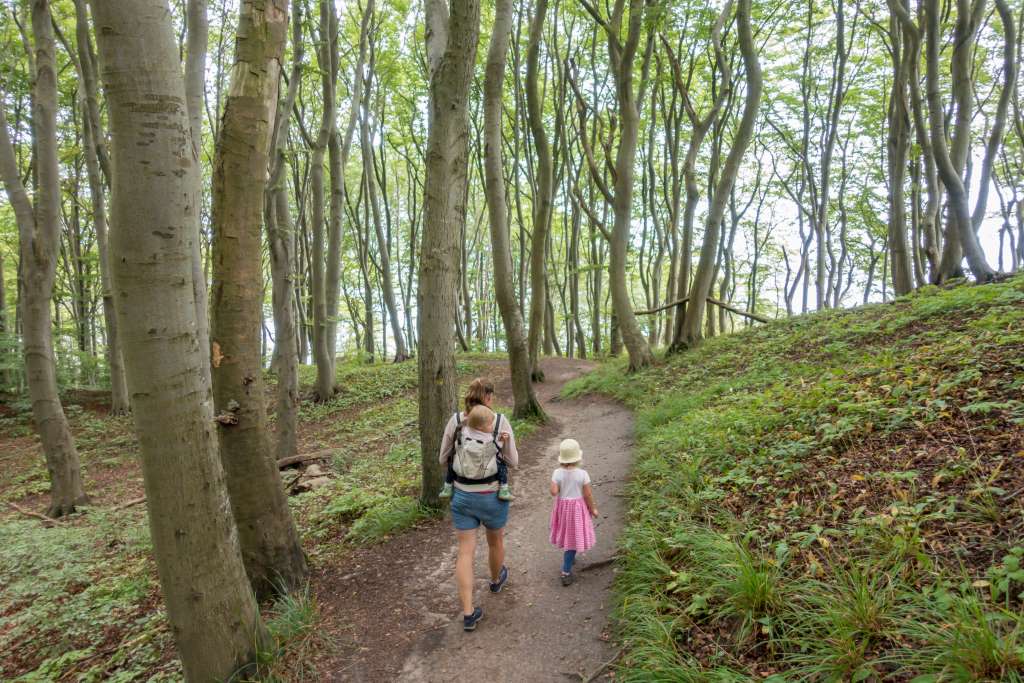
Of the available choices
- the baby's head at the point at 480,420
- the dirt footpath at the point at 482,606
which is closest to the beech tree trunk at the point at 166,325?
the dirt footpath at the point at 482,606

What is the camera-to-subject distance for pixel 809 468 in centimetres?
395

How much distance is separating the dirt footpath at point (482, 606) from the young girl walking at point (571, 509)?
0.83 feet

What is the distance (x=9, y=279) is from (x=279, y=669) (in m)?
35.5

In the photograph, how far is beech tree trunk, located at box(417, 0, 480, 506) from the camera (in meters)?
5.48

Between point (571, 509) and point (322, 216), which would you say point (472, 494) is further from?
point (322, 216)

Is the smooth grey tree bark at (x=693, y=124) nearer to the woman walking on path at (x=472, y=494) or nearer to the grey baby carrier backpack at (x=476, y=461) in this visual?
the woman walking on path at (x=472, y=494)

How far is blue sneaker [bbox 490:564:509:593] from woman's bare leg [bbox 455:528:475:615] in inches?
14.7

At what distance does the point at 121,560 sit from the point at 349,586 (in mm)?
3059

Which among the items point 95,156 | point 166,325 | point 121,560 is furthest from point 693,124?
point 95,156

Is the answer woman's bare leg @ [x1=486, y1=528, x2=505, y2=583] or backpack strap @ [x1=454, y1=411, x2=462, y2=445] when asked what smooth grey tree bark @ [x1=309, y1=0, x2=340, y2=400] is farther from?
woman's bare leg @ [x1=486, y1=528, x2=505, y2=583]

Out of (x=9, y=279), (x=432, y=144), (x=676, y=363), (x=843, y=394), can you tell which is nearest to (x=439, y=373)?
(x=432, y=144)

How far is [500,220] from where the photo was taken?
8984mm

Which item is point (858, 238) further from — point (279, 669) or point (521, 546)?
point (279, 669)

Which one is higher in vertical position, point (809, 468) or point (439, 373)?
point (439, 373)
